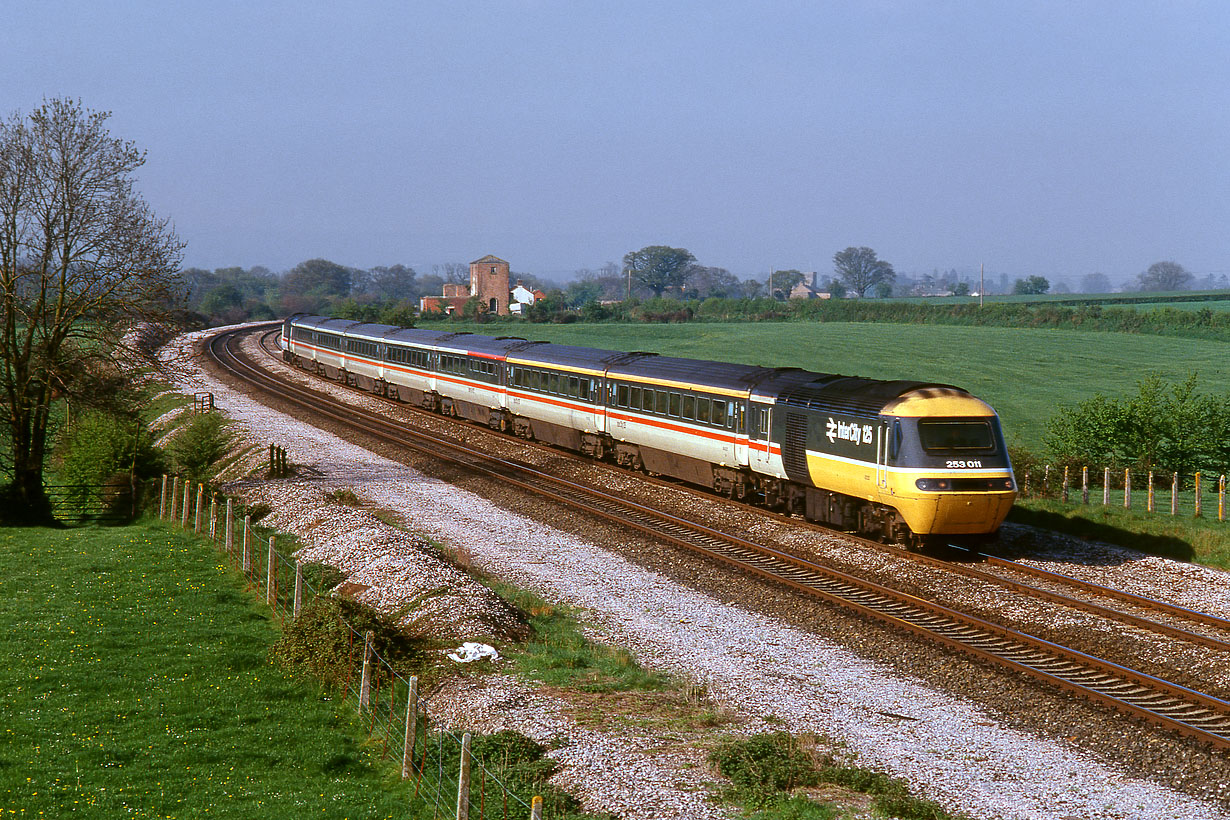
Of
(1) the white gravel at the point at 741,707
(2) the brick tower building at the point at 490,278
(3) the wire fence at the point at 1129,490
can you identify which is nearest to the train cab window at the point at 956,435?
(1) the white gravel at the point at 741,707

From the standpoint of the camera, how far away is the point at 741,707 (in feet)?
42.6

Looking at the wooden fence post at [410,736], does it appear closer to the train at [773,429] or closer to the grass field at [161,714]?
the grass field at [161,714]

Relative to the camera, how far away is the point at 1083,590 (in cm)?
1855

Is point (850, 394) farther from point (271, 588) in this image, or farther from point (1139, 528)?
point (271, 588)

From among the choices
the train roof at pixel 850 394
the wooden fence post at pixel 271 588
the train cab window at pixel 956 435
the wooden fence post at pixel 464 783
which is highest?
the train roof at pixel 850 394

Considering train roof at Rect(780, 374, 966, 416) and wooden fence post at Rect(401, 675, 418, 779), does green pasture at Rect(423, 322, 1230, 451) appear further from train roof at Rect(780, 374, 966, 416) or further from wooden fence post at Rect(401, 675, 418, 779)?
wooden fence post at Rect(401, 675, 418, 779)

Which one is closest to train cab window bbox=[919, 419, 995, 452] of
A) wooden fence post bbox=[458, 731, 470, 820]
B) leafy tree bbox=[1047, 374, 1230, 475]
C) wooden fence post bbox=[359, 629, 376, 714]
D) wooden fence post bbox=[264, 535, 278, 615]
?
wooden fence post bbox=[359, 629, 376, 714]

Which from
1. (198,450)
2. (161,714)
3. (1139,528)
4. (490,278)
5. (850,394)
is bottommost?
(161,714)

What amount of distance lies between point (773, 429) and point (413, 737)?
14.2 metres

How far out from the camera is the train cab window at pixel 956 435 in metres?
19.8

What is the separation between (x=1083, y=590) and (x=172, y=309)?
26585mm

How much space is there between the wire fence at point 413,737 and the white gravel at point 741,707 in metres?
0.61

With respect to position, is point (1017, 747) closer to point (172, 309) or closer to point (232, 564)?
point (232, 564)

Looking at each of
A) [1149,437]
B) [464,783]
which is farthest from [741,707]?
[1149,437]
